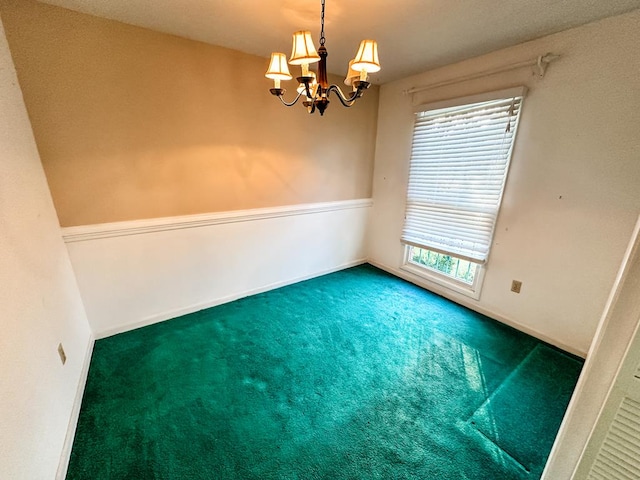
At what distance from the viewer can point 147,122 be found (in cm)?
204

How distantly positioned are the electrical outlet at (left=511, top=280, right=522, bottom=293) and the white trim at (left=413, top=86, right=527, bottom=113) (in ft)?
5.16

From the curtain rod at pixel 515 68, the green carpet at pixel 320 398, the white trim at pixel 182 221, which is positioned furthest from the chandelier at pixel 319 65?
the green carpet at pixel 320 398

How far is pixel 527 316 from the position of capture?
7.76 ft

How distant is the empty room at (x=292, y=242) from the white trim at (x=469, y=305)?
2 cm

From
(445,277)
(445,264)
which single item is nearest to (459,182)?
(445,264)

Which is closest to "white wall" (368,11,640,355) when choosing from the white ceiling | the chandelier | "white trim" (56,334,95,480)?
the white ceiling

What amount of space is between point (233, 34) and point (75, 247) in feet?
6.54

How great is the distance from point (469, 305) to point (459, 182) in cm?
129

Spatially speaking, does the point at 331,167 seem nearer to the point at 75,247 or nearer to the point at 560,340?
the point at 75,247

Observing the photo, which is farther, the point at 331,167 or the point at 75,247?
the point at 331,167

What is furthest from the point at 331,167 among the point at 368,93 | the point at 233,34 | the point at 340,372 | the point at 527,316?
the point at 527,316

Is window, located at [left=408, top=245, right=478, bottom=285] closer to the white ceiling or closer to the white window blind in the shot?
the white window blind

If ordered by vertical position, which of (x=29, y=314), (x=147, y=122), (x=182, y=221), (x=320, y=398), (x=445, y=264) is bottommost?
(x=320, y=398)

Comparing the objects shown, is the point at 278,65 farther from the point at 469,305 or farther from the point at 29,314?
the point at 469,305
